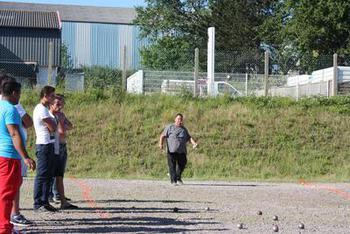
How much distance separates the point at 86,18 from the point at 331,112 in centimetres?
4912

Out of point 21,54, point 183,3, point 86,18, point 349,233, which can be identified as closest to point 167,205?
point 349,233

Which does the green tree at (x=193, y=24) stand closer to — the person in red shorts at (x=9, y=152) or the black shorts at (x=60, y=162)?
the black shorts at (x=60, y=162)

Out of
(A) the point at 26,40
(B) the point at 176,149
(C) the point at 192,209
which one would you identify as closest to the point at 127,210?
(C) the point at 192,209

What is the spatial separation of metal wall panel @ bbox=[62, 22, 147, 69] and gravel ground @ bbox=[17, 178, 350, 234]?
47.3 meters

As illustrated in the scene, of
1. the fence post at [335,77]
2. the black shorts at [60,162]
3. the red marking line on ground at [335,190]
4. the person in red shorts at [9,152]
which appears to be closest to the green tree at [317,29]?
the fence post at [335,77]

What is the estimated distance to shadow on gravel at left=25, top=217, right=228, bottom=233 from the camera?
27.9 ft

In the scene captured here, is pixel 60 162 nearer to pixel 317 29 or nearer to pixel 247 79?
pixel 247 79

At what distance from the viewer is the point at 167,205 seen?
37.4ft

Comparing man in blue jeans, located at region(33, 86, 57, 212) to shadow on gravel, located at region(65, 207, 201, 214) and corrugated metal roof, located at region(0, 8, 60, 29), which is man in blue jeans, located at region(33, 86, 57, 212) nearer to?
shadow on gravel, located at region(65, 207, 201, 214)

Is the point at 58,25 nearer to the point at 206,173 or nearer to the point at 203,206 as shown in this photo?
the point at 206,173

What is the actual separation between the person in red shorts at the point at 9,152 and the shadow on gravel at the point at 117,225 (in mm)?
1065

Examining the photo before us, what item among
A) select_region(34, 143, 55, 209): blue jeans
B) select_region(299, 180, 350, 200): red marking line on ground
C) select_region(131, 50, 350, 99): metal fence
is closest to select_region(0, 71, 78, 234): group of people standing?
select_region(34, 143, 55, 209): blue jeans

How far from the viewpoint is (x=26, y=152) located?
25.1ft

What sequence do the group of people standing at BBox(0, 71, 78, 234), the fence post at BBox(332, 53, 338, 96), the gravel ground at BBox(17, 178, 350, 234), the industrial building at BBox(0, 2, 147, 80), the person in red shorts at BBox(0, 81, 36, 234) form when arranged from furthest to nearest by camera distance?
the industrial building at BBox(0, 2, 147, 80) < the fence post at BBox(332, 53, 338, 96) < the gravel ground at BBox(17, 178, 350, 234) < the group of people standing at BBox(0, 71, 78, 234) < the person in red shorts at BBox(0, 81, 36, 234)
